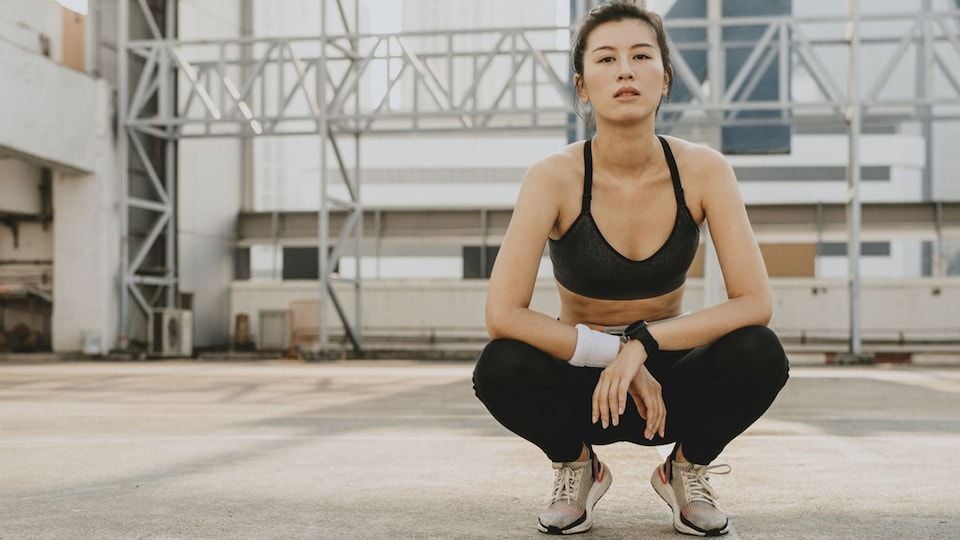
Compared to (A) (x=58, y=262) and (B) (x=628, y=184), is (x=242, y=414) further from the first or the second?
(A) (x=58, y=262)

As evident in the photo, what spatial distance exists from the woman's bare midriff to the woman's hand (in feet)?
0.81

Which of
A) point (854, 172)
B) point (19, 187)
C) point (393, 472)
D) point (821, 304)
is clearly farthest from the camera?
point (821, 304)

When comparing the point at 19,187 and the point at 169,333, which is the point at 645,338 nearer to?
the point at 169,333

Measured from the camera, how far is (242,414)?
599 centimetres

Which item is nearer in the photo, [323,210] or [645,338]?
[645,338]

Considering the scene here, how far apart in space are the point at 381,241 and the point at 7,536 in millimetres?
19447

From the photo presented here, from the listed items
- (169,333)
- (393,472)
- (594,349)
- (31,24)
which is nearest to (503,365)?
(594,349)

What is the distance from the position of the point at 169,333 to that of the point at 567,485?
14374 mm

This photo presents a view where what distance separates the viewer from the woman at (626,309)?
245 centimetres

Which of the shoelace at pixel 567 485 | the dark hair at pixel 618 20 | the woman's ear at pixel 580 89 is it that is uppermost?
the dark hair at pixel 618 20

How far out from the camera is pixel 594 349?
2459 millimetres

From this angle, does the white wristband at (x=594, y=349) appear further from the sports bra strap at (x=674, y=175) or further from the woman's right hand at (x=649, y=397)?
the sports bra strap at (x=674, y=175)

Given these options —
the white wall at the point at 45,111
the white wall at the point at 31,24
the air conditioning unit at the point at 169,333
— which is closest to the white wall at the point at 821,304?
the air conditioning unit at the point at 169,333

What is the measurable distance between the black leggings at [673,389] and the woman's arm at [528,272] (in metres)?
0.05
